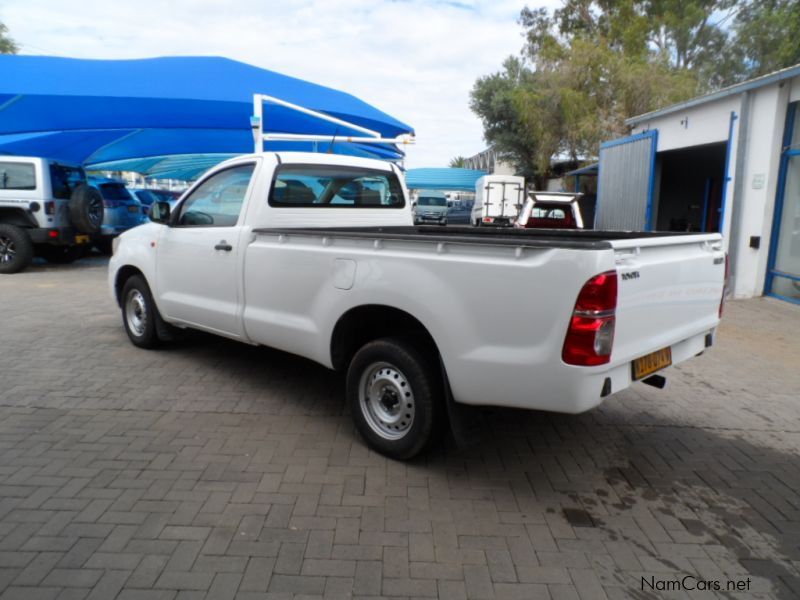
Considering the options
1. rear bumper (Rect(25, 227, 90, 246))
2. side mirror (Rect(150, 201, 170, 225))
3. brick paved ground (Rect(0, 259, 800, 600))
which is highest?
side mirror (Rect(150, 201, 170, 225))

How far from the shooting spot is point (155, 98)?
30.8ft

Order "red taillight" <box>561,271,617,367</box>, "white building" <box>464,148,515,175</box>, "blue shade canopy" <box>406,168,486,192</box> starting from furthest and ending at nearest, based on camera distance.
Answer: "white building" <box>464,148,515,175</box>
"blue shade canopy" <box>406,168,486,192</box>
"red taillight" <box>561,271,617,367</box>

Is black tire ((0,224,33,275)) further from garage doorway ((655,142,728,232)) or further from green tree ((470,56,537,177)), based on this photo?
green tree ((470,56,537,177))

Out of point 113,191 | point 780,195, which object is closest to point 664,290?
point 780,195

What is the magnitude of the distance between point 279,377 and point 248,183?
1785mm

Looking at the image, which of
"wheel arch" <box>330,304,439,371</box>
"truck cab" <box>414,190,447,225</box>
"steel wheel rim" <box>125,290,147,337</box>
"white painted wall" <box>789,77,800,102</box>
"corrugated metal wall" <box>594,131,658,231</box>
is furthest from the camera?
"truck cab" <box>414,190,447,225</box>

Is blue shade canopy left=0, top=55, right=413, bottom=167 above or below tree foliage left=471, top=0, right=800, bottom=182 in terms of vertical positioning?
below

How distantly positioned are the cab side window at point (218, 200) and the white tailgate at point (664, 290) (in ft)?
10.1

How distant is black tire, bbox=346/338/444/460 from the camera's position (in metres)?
3.44

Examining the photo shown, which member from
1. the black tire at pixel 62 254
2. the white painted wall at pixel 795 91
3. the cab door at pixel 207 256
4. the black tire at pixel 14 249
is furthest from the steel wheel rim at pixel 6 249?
the white painted wall at pixel 795 91

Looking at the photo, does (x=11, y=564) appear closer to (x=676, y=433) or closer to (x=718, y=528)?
(x=718, y=528)

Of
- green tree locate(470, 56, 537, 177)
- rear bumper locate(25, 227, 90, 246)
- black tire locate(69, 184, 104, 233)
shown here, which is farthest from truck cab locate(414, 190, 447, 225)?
rear bumper locate(25, 227, 90, 246)

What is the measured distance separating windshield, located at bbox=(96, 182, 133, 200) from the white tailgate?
1420cm

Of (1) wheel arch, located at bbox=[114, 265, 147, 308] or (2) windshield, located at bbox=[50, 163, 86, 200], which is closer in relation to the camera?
(1) wheel arch, located at bbox=[114, 265, 147, 308]
